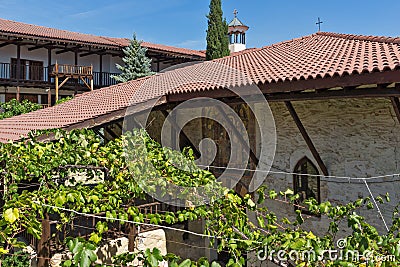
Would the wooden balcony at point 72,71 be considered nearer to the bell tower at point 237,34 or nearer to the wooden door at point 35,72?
the wooden door at point 35,72

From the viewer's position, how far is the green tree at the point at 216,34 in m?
21.2

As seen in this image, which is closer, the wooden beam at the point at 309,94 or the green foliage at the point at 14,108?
the wooden beam at the point at 309,94

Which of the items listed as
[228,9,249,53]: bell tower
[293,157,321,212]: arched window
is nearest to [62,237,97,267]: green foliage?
[293,157,321,212]: arched window

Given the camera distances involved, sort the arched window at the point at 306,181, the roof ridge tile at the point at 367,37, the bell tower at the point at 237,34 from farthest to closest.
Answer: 1. the bell tower at the point at 237,34
2. the roof ridge tile at the point at 367,37
3. the arched window at the point at 306,181

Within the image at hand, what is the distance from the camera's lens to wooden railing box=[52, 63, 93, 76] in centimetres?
1969

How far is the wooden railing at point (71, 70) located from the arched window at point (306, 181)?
672 inches

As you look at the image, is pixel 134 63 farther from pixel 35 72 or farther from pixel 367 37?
pixel 367 37

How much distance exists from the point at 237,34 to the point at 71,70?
37.5 feet

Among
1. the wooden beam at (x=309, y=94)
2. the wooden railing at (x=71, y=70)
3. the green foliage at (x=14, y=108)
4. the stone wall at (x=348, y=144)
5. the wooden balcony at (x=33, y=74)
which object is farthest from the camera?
the wooden railing at (x=71, y=70)

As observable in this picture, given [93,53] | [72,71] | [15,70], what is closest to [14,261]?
[72,71]

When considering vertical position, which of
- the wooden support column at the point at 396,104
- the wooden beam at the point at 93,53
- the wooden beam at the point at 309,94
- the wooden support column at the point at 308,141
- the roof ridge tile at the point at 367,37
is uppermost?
the wooden beam at the point at 93,53

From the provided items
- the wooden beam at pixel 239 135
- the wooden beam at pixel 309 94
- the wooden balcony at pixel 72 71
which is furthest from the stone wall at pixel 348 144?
the wooden balcony at pixel 72 71

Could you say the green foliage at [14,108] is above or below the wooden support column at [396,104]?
above

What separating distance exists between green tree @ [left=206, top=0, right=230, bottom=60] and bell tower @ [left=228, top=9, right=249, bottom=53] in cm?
286
